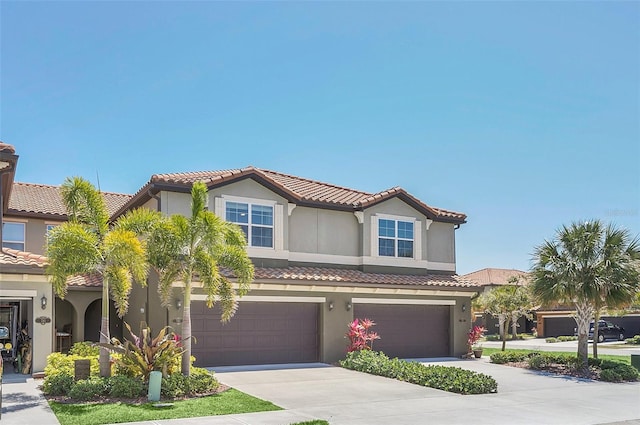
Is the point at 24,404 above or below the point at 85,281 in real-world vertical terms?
below

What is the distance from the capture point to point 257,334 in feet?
70.2

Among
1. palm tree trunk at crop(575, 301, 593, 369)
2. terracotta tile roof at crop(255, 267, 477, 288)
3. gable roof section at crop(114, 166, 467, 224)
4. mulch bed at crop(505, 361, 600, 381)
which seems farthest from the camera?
palm tree trunk at crop(575, 301, 593, 369)

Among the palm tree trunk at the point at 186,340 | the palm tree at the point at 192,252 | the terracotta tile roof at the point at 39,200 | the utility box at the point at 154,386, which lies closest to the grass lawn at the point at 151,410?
the utility box at the point at 154,386

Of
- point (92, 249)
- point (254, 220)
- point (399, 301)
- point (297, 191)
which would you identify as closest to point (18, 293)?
point (92, 249)

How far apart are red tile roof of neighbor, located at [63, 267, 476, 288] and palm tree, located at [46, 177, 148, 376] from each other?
5491mm

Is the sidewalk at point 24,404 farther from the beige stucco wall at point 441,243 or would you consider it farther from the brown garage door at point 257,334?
the beige stucco wall at point 441,243

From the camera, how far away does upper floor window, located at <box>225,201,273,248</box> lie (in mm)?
21797

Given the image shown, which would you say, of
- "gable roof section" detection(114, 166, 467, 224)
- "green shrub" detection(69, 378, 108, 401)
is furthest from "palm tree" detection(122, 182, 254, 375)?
"gable roof section" detection(114, 166, 467, 224)

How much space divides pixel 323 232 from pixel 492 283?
29.1m

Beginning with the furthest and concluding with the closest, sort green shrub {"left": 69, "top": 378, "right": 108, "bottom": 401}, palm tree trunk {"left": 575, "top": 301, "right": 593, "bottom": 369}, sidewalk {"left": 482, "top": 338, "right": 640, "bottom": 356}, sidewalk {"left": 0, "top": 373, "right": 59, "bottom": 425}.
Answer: sidewalk {"left": 482, "top": 338, "right": 640, "bottom": 356}
palm tree trunk {"left": 575, "top": 301, "right": 593, "bottom": 369}
green shrub {"left": 69, "top": 378, "right": 108, "bottom": 401}
sidewalk {"left": 0, "top": 373, "right": 59, "bottom": 425}

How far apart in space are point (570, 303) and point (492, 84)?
8.02 m

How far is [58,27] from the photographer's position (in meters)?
16.9

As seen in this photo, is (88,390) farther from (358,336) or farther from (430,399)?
(358,336)

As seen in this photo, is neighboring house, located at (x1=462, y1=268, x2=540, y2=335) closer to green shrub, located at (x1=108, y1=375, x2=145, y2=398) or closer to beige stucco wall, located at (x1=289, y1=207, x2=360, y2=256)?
beige stucco wall, located at (x1=289, y1=207, x2=360, y2=256)
